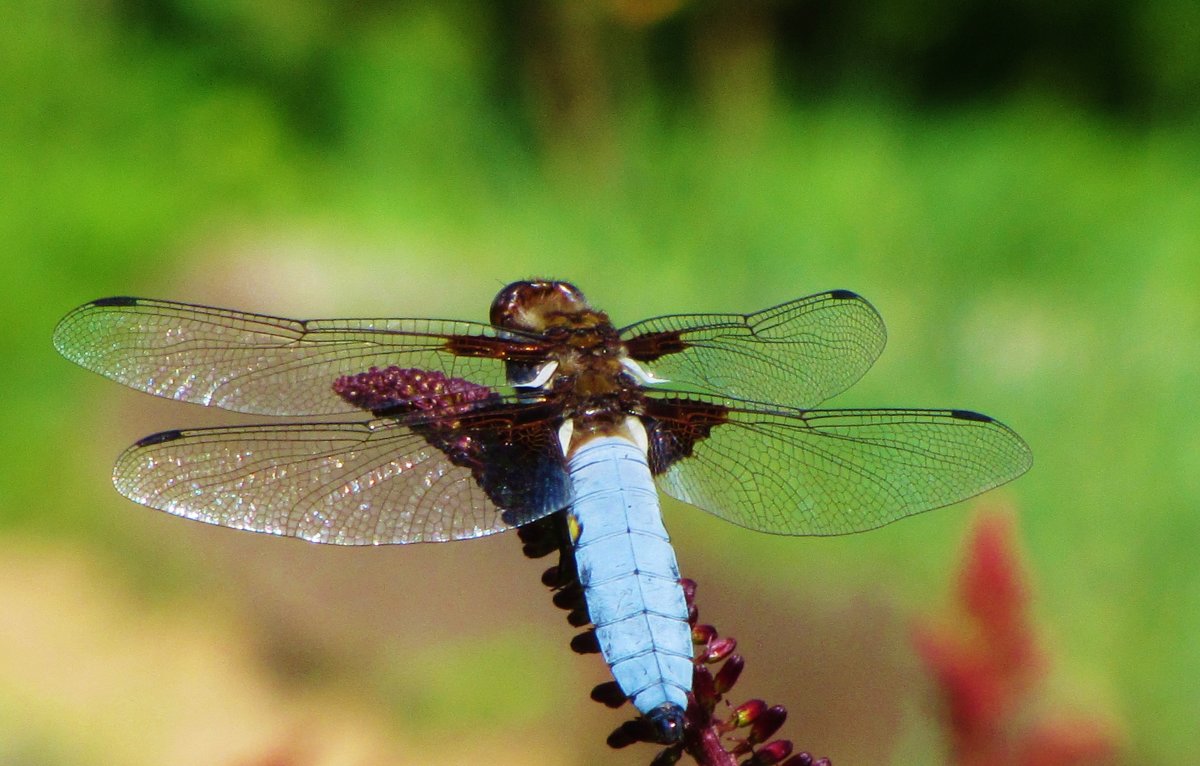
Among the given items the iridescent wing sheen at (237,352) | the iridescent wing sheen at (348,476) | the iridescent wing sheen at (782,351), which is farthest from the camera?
the iridescent wing sheen at (782,351)

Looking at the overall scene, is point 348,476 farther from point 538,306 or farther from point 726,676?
point 726,676

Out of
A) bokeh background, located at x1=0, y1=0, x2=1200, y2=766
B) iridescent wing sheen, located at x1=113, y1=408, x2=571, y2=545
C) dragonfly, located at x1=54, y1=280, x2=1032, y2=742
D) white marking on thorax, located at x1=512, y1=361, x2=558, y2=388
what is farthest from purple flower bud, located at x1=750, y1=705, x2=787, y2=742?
bokeh background, located at x1=0, y1=0, x2=1200, y2=766

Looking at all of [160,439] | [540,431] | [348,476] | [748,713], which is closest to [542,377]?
[540,431]

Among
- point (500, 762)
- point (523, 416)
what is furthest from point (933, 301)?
point (523, 416)

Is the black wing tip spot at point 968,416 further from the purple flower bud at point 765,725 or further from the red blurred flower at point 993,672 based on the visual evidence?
the purple flower bud at point 765,725

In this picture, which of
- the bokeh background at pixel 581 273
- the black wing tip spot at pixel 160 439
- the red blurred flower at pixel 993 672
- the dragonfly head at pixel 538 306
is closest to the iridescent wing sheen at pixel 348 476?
the black wing tip spot at pixel 160 439

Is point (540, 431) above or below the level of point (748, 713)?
above

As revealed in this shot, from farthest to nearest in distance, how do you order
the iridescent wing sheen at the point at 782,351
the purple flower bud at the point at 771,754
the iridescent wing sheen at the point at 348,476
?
the iridescent wing sheen at the point at 782,351 < the iridescent wing sheen at the point at 348,476 < the purple flower bud at the point at 771,754

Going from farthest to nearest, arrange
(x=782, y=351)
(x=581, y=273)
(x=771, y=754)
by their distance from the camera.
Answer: (x=581, y=273), (x=782, y=351), (x=771, y=754)
